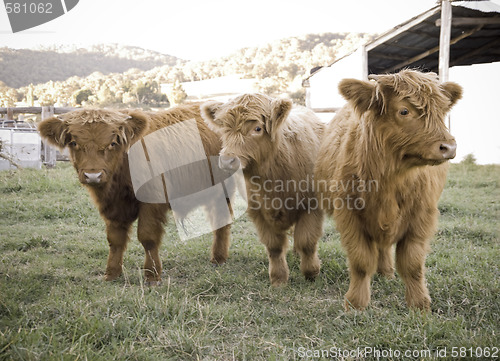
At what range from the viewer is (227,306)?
10.6 ft

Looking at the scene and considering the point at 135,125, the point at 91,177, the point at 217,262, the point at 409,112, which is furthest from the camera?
the point at 217,262

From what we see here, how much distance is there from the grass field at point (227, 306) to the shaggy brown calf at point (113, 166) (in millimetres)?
328

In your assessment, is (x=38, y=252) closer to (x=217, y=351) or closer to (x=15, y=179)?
(x=217, y=351)

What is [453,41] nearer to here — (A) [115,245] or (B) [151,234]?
(B) [151,234]

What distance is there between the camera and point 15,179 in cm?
823

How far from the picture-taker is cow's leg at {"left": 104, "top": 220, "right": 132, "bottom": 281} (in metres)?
4.01

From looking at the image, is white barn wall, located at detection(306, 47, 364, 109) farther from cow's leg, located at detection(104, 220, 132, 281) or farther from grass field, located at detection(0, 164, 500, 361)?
cow's leg, located at detection(104, 220, 132, 281)

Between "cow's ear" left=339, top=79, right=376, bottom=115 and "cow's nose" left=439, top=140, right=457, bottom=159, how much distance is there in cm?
55

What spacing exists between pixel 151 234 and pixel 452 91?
2874mm

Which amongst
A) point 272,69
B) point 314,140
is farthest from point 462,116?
point 272,69

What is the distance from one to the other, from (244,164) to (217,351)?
4.95 feet

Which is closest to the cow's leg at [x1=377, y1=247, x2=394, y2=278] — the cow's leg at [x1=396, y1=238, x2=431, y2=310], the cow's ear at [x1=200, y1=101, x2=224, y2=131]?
the cow's leg at [x1=396, y1=238, x2=431, y2=310]

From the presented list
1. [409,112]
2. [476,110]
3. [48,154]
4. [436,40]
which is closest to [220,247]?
[409,112]

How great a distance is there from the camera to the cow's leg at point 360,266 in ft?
10.00
